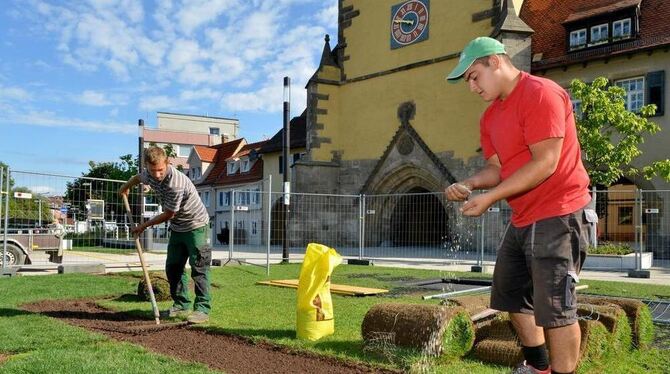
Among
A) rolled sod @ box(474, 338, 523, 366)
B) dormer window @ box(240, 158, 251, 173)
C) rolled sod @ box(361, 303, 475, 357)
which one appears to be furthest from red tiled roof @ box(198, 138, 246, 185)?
rolled sod @ box(474, 338, 523, 366)

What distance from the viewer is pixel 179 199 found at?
6.42m

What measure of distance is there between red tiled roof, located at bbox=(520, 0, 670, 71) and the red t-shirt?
19.3m

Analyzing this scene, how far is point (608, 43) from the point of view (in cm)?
2153

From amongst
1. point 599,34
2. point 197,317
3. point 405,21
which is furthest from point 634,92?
point 197,317

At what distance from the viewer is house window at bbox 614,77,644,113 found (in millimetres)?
20688

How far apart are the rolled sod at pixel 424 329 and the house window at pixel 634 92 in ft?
60.5

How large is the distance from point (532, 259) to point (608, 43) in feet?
68.6

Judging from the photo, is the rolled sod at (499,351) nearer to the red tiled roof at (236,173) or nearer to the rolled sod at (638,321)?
the rolled sod at (638,321)

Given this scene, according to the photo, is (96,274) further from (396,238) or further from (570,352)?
(396,238)

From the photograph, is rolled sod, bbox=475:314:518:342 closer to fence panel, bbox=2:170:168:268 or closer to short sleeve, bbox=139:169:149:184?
short sleeve, bbox=139:169:149:184

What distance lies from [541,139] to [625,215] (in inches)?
816

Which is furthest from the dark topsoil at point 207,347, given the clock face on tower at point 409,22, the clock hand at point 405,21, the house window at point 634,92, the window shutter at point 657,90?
the clock hand at point 405,21

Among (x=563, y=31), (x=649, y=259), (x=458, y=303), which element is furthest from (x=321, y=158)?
(x=458, y=303)

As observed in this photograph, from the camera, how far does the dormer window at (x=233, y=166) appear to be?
1735 inches
